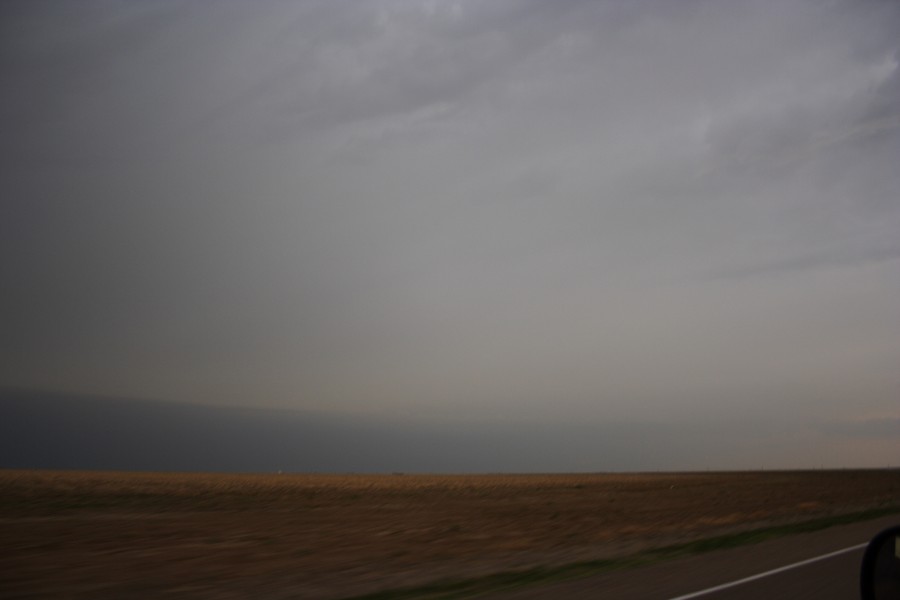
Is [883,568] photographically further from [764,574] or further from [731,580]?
[764,574]

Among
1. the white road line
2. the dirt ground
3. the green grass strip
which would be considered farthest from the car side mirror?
the dirt ground

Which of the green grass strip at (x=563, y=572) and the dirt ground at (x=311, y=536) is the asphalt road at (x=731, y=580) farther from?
the dirt ground at (x=311, y=536)

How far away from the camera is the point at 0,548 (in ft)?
58.0

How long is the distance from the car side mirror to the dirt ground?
9.06 metres

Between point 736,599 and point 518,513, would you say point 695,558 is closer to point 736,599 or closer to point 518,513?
point 736,599

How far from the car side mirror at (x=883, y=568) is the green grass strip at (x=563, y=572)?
7.56m

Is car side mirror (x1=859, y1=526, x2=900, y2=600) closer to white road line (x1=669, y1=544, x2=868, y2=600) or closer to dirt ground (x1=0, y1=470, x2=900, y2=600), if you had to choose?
white road line (x1=669, y1=544, x2=868, y2=600)

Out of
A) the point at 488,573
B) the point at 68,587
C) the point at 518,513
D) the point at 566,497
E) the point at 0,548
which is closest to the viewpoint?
the point at 68,587

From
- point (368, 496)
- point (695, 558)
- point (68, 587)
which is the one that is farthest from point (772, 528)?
point (368, 496)

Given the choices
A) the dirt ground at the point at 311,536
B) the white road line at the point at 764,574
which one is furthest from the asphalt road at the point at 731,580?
the dirt ground at the point at 311,536

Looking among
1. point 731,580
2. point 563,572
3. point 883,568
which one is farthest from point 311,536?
point 883,568

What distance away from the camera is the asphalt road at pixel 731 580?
1005 centimetres

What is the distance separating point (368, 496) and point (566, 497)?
11.7m

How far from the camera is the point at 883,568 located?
14.6 ft
